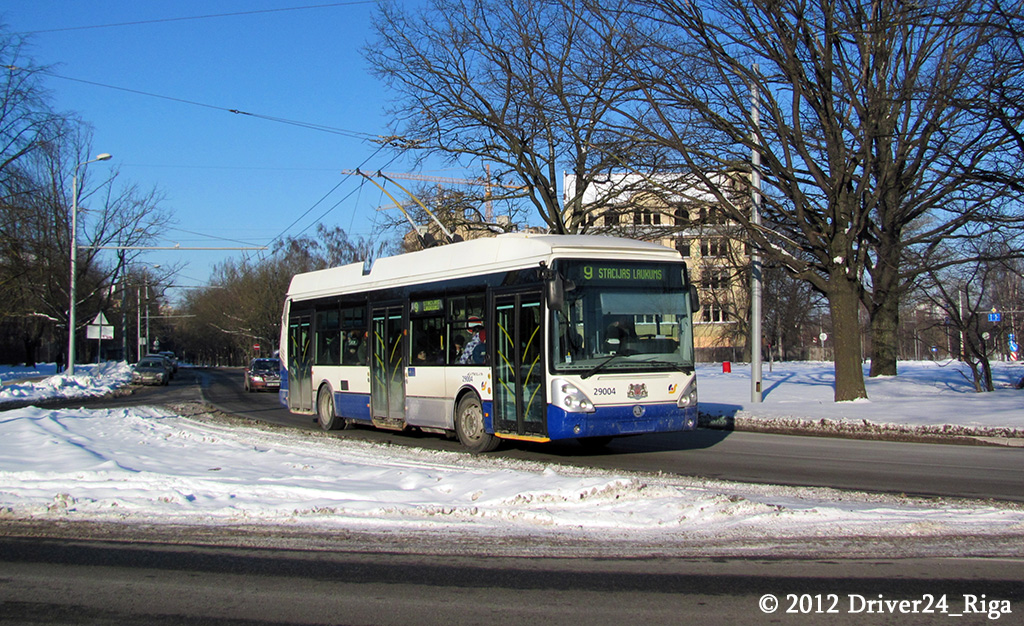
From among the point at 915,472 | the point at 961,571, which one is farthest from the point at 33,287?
the point at 961,571

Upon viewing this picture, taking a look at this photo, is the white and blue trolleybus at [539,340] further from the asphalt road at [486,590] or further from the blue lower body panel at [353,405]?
the asphalt road at [486,590]

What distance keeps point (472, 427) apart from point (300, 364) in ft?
23.1

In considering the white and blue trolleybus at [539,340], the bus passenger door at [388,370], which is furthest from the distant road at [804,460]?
the white and blue trolleybus at [539,340]

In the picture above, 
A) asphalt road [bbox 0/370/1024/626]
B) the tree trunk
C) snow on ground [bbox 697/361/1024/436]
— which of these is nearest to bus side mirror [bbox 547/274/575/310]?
asphalt road [bbox 0/370/1024/626]

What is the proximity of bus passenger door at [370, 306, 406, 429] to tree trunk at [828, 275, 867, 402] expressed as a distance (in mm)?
9766

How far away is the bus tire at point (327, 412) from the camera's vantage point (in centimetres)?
1772

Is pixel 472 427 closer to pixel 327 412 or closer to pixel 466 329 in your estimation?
pixel 466 329

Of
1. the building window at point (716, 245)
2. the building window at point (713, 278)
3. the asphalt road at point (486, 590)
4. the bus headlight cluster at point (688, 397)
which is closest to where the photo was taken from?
the asphalt road at point (486, 590)

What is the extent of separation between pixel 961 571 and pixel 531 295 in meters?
7.05

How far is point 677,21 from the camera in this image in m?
19.0

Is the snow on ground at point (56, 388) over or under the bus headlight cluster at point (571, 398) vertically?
under

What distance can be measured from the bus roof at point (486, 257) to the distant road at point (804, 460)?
2796mm

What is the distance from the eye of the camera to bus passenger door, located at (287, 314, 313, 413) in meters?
18.9

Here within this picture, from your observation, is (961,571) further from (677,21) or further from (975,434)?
(677,21)
